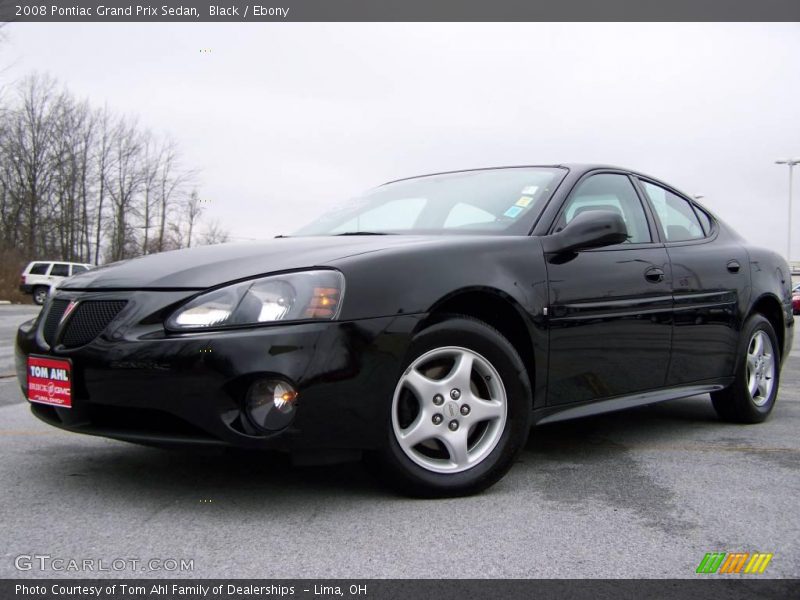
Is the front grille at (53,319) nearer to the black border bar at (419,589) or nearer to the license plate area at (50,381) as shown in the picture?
the license plate area at (50,381)

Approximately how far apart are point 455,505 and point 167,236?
50.5m

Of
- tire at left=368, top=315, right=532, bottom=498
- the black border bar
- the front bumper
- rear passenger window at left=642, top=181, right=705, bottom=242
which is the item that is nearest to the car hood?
the front bumper

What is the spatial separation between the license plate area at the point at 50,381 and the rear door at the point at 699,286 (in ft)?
9.08

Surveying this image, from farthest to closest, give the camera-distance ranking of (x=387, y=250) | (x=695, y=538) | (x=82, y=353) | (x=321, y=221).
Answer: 1. (x=321, y=221)
2. (x=387, y=250)
3. (x=82, y=353)
4. (x=695, y=538)

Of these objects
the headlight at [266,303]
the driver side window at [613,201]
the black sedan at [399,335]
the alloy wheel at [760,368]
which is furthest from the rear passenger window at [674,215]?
the headlight at [266,303]

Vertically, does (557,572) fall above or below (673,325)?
below

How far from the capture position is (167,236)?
168 ft

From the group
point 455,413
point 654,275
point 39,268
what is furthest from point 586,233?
point 39,268

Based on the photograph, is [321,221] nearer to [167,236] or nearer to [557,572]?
[557,572]

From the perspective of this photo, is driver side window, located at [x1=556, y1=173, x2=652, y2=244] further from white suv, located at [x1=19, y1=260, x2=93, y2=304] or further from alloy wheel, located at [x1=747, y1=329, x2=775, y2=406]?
white suv, located at [x1=19, y1=260, x2=93, y2=304]

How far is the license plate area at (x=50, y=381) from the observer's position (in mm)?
2881

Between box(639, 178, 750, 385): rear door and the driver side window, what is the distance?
15cm

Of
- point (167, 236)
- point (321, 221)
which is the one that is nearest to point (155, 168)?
point (167, 236)

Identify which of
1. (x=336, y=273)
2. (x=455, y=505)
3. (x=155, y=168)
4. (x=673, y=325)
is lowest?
(x=455, y=505)
